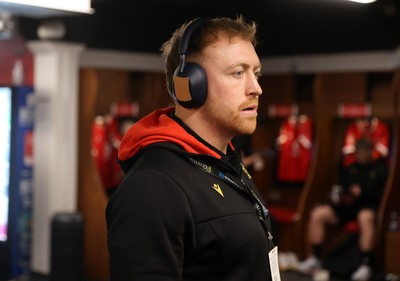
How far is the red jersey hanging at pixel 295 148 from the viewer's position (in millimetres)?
7961

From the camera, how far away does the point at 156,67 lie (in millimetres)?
8281

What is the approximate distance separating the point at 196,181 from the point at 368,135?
20.1 ft

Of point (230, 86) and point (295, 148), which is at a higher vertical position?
point (230, 86)

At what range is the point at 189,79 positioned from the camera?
66.5 inches

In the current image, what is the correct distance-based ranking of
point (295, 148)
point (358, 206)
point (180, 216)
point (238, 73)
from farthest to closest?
1. point (295, 148)
2. point (358, 206)
3. point (238, 73)
4. point (180, 216)

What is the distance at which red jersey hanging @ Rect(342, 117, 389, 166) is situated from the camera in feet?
24.2

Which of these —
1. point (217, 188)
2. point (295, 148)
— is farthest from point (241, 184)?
point (295, 148)

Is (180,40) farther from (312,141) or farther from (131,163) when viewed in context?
(312,141)

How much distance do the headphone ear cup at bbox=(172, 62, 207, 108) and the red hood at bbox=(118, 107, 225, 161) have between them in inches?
2.7

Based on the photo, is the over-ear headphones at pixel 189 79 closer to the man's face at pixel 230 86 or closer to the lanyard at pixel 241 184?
the man's face at pixel 230 86

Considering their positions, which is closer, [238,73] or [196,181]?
[196,181]

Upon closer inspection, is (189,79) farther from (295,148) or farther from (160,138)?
(295,148)

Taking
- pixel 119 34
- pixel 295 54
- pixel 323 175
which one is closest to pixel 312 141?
pixel 323 175

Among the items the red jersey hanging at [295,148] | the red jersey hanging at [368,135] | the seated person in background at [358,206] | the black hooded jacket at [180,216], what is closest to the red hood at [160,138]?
the black hooded jacket at [180,216]
